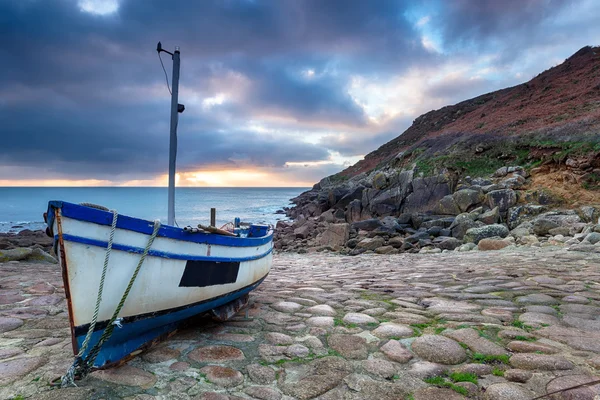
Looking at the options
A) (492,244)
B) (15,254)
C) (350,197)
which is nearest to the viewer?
(15,254)

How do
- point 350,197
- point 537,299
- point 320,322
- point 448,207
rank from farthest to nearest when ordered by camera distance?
point 350,197, point 448,207, point 537,299, point 320,322

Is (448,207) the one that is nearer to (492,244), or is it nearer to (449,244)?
(449,244)

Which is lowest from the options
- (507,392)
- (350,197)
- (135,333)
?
(507,392)

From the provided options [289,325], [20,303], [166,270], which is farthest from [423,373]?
[20,303]

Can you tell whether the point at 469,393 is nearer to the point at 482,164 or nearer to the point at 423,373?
the point at 423,373

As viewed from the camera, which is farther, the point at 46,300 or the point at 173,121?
the point at 173,121

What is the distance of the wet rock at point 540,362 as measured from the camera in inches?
113

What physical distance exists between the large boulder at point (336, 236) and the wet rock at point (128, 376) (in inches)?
542

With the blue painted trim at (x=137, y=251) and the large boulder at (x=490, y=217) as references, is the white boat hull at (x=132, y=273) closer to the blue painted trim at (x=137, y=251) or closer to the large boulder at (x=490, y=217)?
the blue painted trim at (x=137, y=251)

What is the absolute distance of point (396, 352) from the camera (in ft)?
11.0

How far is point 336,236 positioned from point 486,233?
22.4 feet

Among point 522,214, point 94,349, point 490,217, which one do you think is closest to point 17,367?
point 94,349

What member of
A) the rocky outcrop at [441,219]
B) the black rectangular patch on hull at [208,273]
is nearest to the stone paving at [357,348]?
the black rectangular patch on hull at [208,273]

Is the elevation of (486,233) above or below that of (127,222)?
below
